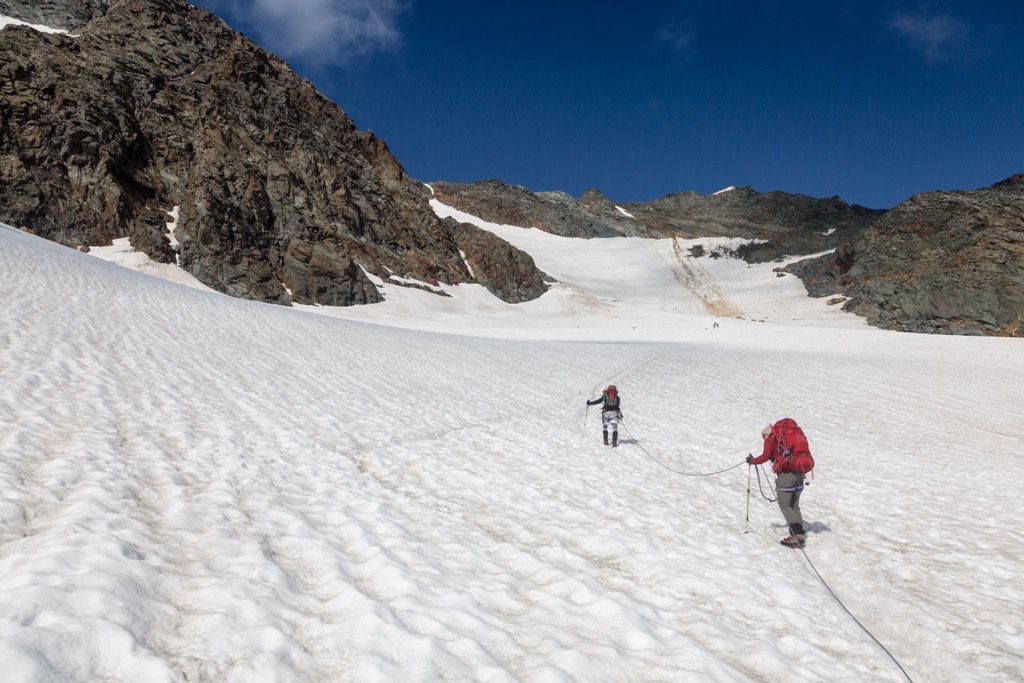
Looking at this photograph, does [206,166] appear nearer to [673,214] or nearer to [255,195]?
[255,195]

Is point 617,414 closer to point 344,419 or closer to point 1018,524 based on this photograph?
point 344,419

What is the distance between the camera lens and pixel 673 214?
13450cm

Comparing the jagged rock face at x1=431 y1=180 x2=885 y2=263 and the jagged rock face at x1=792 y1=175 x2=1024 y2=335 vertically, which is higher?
the jagged rock face at x1=431 y1=180 x2=885 y2=263

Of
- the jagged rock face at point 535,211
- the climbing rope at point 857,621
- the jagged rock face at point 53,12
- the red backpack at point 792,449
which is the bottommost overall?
the climbing rope at point 857,621

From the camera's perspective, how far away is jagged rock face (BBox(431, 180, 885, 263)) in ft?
383

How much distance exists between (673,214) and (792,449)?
451 ft

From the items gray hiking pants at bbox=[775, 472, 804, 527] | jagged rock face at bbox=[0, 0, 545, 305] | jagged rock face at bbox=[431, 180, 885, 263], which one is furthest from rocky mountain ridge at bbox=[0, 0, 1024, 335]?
gray hiking pants at bbox=[775, 472, 804, 527]

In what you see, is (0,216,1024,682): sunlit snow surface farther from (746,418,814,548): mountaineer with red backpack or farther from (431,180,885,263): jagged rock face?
(431,180,885,263): jagged rock face

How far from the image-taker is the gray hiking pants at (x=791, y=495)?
7055 mm

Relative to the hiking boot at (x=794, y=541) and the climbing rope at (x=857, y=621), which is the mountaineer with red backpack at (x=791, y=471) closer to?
the hiking boot at (x=794, y=541)

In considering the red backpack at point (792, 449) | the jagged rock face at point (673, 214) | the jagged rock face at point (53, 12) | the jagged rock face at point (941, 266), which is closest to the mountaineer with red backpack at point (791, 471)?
the red backpack at point (792, 449)

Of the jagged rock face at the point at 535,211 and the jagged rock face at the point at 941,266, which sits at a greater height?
the jagged rock face at the point at 535,211

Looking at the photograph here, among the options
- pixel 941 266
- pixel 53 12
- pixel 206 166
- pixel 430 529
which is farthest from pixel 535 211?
pixel 430 529

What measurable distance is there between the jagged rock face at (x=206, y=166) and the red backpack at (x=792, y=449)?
46.0 m
